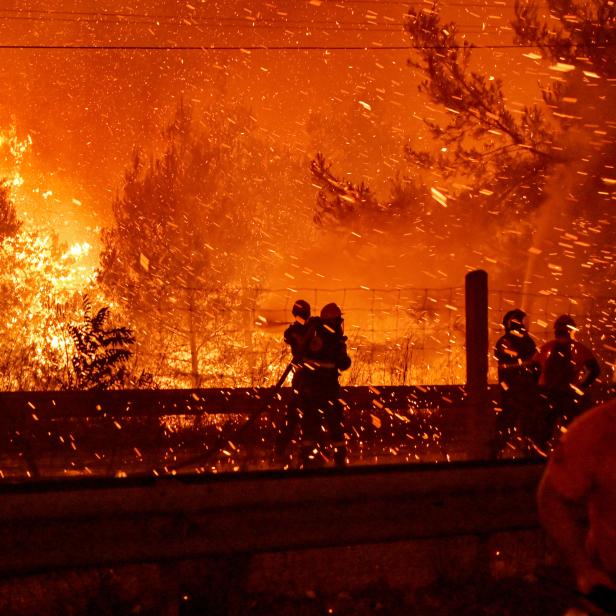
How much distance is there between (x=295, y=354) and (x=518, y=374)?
2.40 metres

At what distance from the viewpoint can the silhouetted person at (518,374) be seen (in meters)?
9.31

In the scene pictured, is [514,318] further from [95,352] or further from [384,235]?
[384,235]

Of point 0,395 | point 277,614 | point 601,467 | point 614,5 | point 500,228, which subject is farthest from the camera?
point 500,228

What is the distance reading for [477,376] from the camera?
6.40 metres

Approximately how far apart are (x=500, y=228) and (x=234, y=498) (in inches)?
844

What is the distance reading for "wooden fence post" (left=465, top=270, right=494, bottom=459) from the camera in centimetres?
618

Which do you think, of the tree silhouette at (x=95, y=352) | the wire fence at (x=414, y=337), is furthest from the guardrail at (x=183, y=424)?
the wire fence at (x=414, y=337)

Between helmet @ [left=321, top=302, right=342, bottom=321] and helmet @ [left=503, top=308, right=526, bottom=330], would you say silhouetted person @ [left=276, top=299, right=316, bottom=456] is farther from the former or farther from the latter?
helmet @ [left=503, top=308, right=526, bottom=330]

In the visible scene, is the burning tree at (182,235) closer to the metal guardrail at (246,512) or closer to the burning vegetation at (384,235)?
the burning vegetation at (384,235)

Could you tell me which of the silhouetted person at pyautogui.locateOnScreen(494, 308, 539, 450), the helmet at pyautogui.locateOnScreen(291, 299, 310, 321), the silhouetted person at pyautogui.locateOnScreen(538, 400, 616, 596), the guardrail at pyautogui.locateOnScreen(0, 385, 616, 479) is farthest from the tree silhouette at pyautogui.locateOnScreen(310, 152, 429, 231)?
the silhouetted person at pyautogui.locateOnScreen(538, 400, 616, 596)

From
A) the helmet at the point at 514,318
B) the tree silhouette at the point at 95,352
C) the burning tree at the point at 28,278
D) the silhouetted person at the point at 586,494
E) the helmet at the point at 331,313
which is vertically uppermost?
the silhouetted person at the point at 586,494

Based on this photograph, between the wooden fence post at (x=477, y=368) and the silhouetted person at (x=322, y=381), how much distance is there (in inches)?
106

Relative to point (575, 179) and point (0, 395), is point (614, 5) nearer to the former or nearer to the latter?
point (575, 179)

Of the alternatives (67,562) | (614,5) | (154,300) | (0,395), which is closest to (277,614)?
(67,562)
